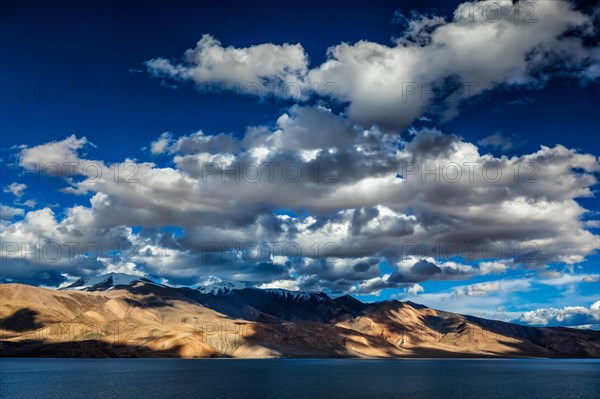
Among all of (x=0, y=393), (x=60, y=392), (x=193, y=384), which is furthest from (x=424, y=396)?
(x=0, y=393)

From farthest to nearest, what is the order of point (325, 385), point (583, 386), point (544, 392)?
point (583, 386) → point (325, 385) → point (544, 392)

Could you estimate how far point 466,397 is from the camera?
419 ft

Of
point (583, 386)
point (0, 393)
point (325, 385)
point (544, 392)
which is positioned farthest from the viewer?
point (583, 386)

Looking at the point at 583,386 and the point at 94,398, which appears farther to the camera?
the point at 583,386

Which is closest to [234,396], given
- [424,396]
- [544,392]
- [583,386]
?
[424,396]

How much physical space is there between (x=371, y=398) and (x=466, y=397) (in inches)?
961

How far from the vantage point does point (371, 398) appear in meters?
123

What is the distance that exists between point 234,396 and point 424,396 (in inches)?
1838

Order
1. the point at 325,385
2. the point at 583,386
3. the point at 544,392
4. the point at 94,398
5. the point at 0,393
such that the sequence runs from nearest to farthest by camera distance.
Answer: the point at 94,398 < the point at 0,393 < the point at 544,392 < the point at 325,385 < the point at 583,386

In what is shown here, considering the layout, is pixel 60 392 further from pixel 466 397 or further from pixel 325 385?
pixel 466 397

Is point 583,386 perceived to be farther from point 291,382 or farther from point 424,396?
point 291,382

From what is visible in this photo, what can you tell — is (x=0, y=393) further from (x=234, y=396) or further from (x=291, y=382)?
(x=291, y=382)

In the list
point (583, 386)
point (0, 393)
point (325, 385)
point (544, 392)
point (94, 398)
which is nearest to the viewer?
point (94, 398)

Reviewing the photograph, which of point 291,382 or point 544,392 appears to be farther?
point 291,382
